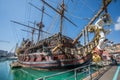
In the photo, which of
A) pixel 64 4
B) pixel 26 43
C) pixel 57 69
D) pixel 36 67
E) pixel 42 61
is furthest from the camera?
pixel 26 43

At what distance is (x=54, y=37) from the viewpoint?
87.2 ft

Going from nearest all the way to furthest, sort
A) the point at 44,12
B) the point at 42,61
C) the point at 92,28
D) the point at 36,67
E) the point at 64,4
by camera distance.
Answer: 1. the point at 92,28
2. the point at 42,61
3. the point at 36,67
4. the point at 64,4
5. the point at 44,12

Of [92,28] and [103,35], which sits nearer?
[103,35]

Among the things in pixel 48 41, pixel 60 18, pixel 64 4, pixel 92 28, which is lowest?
pixel 92 28

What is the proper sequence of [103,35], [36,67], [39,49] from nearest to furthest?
1. [103,35]
2. [36,67]
3. [39,49]

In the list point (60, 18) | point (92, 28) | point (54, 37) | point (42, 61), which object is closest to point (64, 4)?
point (60, 18)

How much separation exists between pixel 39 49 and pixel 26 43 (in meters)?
17.4

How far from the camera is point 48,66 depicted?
24.8 meters

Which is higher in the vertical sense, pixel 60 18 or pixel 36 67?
pixel 60 18

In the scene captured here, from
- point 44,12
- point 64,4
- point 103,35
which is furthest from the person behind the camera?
point 44,12

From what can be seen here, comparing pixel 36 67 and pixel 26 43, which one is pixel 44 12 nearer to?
pixel 26 43

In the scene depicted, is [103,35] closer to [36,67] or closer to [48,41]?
[48,41]

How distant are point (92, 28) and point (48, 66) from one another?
63.1 feet

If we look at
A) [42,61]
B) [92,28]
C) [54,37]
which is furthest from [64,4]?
[92,28]
